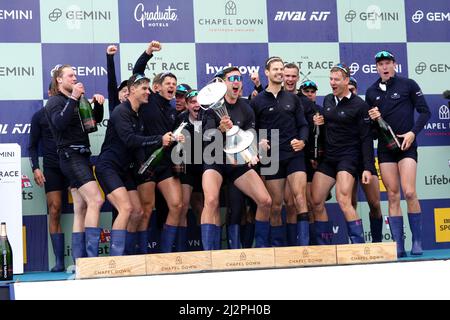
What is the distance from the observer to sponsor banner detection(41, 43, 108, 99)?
27.0 ft

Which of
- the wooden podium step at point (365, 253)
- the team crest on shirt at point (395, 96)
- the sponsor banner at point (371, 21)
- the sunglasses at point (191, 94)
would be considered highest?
the sponsor banner at point (371, 21)

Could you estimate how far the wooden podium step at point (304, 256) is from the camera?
652 cm

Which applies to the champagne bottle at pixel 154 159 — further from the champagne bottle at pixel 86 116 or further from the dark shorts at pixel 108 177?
the champagne bottle at pixel 86 116

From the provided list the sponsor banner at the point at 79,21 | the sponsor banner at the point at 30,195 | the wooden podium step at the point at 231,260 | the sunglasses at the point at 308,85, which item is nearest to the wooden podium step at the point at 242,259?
the wooden podium step at the point at 231,260

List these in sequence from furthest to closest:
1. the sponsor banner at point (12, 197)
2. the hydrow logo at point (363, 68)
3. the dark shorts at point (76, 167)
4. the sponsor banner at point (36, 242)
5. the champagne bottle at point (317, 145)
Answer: the hydrow logo at point (363, 68) → the sponsor banner at point (36, 242) → the champagne bottle at point (317, 145) → the sponsor banner at point (12, 197) → the dark shorts at point (76, 167)

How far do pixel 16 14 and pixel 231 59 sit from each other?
83.0 inches

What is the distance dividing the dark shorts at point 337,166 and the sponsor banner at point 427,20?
2021 mm

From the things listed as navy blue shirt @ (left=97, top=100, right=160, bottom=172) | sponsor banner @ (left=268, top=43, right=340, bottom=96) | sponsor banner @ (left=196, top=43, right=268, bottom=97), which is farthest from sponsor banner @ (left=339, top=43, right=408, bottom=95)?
navy blue shirt @ (left=97, top=100, right=160, bottom=172)

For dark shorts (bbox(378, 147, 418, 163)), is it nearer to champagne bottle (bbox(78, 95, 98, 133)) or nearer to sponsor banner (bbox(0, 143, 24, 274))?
champagne bottle (bbox(78, 95, 98, 133))

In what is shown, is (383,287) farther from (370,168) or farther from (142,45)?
(142,45)

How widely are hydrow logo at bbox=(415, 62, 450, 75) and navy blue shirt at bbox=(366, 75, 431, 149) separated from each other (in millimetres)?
1069

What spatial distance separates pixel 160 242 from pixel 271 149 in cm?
136
